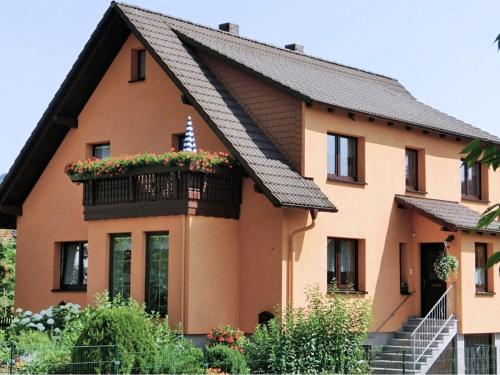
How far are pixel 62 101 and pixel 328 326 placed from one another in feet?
37.7

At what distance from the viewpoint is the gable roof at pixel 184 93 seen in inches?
807

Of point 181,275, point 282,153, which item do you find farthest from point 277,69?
point 181,275

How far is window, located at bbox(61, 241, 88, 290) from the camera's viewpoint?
24.9m

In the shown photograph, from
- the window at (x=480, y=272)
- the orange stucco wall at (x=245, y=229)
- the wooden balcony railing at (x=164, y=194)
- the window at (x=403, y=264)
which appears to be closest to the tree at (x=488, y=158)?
the wooden balcony railing at (x=164, y=194)

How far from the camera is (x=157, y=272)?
20.8m

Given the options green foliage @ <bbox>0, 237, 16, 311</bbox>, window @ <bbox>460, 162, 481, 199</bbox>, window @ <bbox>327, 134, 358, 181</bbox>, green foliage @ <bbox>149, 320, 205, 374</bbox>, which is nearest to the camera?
green foliage @ <bbox>149, 320, 205, 374</bbox>

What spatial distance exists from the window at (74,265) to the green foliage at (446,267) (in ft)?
32.8

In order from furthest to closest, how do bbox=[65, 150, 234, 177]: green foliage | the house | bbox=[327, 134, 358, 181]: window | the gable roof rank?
1. bbox=[327, 134, 358, 181]: window
2. the house
3. the gable roof
4. bbox=[65, 150, 234, 177]: green foliage

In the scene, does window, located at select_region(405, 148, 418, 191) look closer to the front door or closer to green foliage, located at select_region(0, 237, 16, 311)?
the front door

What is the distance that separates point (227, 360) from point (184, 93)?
7.43 meters

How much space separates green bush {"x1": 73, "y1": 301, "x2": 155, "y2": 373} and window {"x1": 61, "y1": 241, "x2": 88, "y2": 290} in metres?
8.54

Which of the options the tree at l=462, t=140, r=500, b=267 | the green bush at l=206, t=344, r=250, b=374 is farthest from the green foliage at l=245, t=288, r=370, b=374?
the tree at l=462, t=140, r=500, b=267

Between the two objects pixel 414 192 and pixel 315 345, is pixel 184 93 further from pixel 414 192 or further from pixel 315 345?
pixel 414 192

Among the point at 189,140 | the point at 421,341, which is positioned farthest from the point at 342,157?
the point at 421,341
